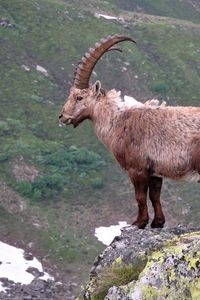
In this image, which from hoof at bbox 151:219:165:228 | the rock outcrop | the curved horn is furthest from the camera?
the curved horn

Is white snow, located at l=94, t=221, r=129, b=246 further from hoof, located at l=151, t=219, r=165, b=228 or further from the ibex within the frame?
hoof, located at l=151, t=219, r=165, b=228

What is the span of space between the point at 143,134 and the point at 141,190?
3.90ft

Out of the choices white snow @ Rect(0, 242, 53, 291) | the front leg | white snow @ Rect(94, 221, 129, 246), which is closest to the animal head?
the front leg

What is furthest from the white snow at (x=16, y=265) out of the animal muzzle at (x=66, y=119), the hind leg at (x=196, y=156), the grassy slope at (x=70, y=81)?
the hind leg at (x=196, y=156)

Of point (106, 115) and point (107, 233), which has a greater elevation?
point (106, 115)

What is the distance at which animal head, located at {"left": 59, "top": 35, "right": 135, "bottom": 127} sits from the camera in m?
14.7

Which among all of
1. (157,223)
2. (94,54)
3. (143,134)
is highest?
(94,54)

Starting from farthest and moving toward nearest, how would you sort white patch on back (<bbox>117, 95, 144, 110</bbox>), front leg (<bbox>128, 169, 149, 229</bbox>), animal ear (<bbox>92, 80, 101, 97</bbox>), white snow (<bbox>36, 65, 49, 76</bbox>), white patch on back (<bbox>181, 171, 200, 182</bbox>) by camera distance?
white snow (<bbox>36, 65, 49, 76</bbox>) → animal ear (<bbox>92, 80, 101, 97</bbox>) → white patch on back (<bbox>117, 95, 144, 110</bbox>) → front leg (<bbox>128, 169, 149, 229</bbox>) → white patch on back (<bbox>181, 171, 200, 182</bbox>)

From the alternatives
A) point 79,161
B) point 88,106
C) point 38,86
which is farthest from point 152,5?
point 88,106

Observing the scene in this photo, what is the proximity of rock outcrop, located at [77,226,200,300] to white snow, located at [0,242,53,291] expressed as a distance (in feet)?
70.4

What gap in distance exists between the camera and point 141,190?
45.3 feet

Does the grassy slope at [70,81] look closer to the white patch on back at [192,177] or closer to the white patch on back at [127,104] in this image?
the white patch on back at [127,104]

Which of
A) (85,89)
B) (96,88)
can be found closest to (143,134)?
(96,88)

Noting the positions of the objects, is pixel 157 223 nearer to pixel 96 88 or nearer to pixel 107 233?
pixel 96 88
